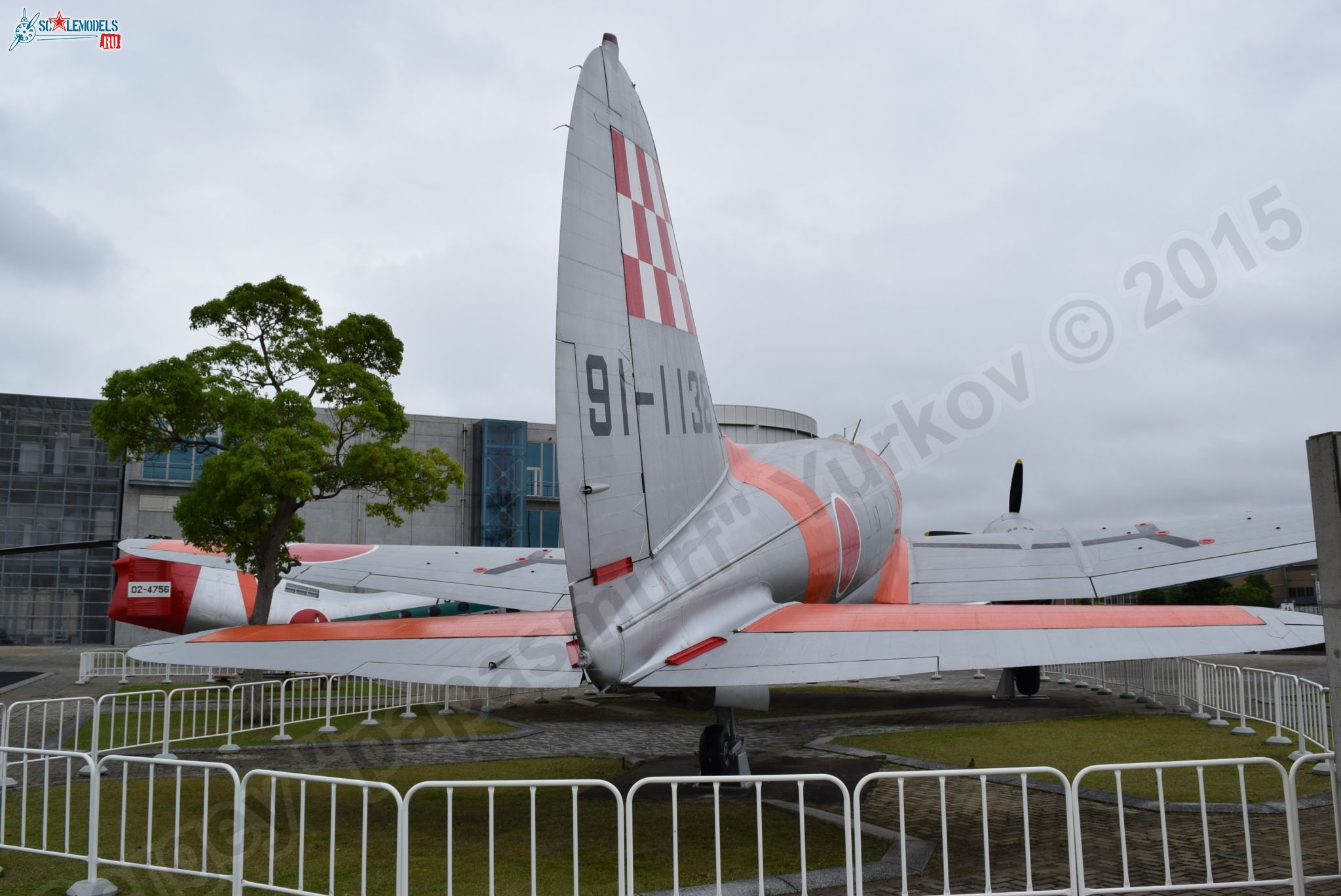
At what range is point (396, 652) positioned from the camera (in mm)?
7078


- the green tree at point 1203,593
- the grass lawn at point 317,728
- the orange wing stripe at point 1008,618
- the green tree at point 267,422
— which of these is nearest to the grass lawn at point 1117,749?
the orange wing stripe at point 1008,618

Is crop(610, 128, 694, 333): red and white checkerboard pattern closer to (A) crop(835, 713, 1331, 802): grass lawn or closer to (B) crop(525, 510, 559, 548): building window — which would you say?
(A) crop(835, 713, 1331, 802): grass lawn

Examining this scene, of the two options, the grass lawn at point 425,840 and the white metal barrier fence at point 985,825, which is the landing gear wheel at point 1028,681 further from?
the grass lawn at point 425,840

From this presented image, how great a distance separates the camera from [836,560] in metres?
11.1

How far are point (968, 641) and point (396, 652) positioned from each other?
4508 millimetres

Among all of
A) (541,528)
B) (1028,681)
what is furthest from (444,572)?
(541,528)

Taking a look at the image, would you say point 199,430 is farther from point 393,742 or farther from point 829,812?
point 829,812

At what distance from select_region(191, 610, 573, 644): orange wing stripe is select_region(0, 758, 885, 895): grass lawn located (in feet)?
4.29

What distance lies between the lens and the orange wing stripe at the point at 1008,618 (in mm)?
6648

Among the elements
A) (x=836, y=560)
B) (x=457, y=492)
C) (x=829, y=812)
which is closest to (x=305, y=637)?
(x=829, y=812)

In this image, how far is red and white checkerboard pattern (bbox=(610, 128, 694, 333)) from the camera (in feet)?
24.7

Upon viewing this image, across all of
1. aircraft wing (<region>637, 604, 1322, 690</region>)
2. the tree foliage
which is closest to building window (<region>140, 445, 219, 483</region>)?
aircraft wing (<region>637, 604, 1322, 690</region>)

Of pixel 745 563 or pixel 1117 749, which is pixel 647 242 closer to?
pixel 745 563

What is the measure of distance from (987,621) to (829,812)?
279 cm
